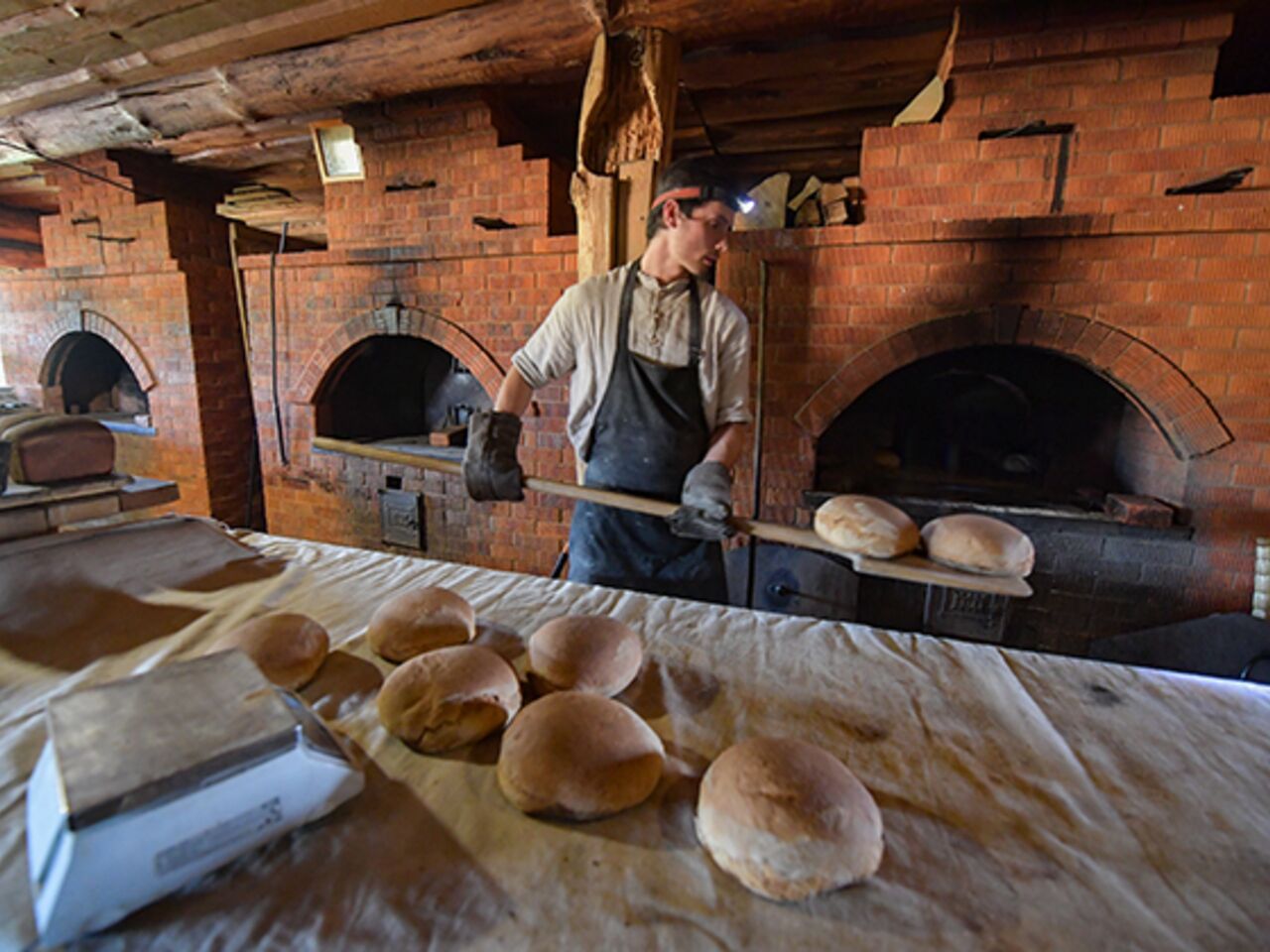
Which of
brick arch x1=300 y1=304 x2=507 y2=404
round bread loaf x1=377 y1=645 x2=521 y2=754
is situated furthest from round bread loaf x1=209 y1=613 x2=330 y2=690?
brick arch x1=300 y1=304 x2=507 y2=404

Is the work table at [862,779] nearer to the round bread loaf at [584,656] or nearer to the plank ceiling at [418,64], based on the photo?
the round bread loaf at [584,656]

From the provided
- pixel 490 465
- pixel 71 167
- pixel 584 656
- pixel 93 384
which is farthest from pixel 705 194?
pixel 93 384

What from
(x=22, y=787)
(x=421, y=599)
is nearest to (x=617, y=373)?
(x=421, y=599)

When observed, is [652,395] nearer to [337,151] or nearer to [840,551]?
[840,551]

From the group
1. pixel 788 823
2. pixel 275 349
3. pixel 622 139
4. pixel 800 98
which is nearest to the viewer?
pixel 788 823

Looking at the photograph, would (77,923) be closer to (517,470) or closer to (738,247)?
(517,470)

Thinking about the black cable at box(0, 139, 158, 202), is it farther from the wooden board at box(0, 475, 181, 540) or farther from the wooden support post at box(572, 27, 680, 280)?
the wooden support post at box(572, 27, 680, 280)

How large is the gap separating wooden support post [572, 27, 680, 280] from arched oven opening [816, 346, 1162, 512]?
1.48 meters

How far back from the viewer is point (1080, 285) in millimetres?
2258

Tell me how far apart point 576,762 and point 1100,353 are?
8.66 feet

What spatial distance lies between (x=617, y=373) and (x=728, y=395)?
1.28ft

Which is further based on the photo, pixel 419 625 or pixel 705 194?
pixel 705 194

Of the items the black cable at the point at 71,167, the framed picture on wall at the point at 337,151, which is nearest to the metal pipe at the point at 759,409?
the framed picture on wall at the point at 337,151

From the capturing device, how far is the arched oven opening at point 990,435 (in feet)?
9.09
